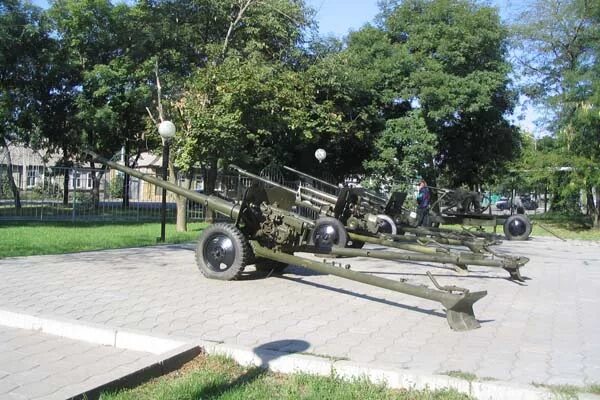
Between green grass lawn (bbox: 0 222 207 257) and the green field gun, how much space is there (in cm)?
358

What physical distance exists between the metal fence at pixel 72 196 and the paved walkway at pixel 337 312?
984 cm

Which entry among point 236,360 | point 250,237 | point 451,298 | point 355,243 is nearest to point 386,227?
point 355,243

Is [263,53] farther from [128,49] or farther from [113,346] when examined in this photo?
[113,346]

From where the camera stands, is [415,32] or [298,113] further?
[415,32]

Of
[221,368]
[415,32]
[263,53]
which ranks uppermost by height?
[415,32]

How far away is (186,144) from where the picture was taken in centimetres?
1625

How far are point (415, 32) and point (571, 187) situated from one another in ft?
28.1

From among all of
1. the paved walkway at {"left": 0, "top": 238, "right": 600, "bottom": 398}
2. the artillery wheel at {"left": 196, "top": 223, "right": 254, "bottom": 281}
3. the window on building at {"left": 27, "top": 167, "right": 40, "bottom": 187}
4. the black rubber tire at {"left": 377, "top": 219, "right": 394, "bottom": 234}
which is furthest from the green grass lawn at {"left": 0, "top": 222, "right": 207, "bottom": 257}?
the black rubber tire at {"left": 377, "top": 219, "right": 394, "bottom": 234}

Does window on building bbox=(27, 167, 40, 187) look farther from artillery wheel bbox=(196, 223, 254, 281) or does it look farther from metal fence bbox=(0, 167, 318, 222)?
artillery wheel bbox=(196, 223, 254, 281)

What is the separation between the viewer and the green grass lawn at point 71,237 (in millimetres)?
10867

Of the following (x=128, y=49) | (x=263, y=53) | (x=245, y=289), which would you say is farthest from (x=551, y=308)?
(x=128, y=49)

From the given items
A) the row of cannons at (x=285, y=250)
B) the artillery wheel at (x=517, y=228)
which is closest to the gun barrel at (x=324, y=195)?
the row of cannons at (x=285, y=250)

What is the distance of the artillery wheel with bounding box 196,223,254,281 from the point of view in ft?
24.7

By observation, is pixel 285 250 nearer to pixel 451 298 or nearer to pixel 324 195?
pixel 451 298
